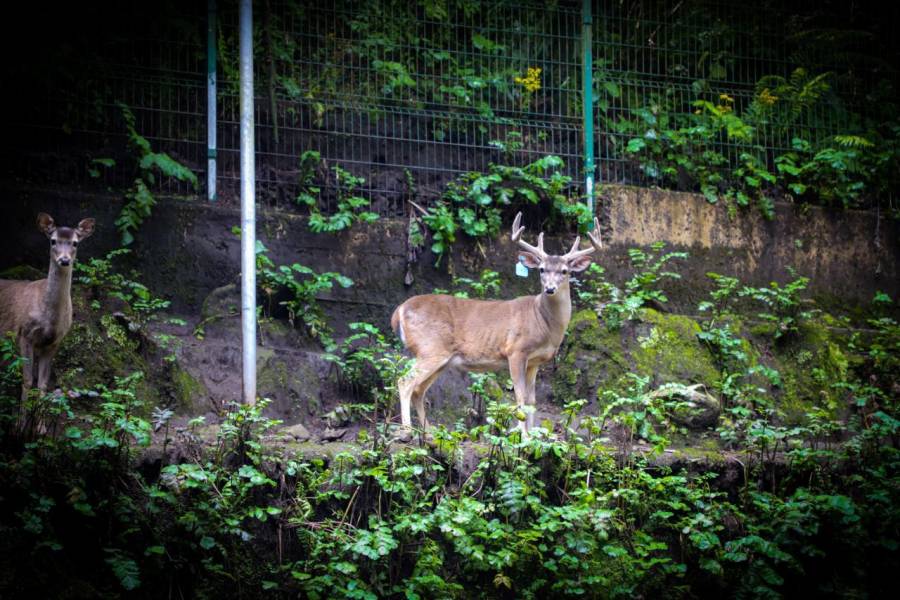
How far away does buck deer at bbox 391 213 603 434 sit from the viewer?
9.55 metres

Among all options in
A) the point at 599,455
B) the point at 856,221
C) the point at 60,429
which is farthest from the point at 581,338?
the point at 60,429

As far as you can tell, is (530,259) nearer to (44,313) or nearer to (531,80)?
(531,80)

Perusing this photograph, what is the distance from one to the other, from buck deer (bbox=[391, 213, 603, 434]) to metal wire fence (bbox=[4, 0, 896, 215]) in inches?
84.6

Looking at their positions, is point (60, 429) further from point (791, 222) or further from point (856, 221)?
point (856, 221)

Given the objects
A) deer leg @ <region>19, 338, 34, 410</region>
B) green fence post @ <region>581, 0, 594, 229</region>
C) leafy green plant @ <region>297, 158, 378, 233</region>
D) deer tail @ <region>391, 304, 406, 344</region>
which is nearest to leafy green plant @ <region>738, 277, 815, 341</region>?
green fence post @ <region>581, 0, 594, 229</region>

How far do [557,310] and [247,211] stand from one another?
3.00 meters

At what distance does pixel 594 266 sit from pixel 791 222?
296cm

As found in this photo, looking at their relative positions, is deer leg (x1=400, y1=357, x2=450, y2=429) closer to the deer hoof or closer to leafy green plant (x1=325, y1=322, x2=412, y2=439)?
leafy green plant (x1=325, y1=322, x2=412, y2=439)

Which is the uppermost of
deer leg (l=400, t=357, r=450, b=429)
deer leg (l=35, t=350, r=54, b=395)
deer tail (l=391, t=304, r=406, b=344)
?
deer tail (l=391, t=304, r=406, b=344)

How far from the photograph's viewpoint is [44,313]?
815cm

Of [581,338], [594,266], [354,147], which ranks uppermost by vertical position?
[354,147]

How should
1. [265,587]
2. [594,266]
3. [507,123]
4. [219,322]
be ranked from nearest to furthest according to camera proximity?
[265,587]
[219,322]
[594,266]
[507,123]

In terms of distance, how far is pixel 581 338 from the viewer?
10453mm

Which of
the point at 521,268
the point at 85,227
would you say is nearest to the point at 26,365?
the point at 85,227
